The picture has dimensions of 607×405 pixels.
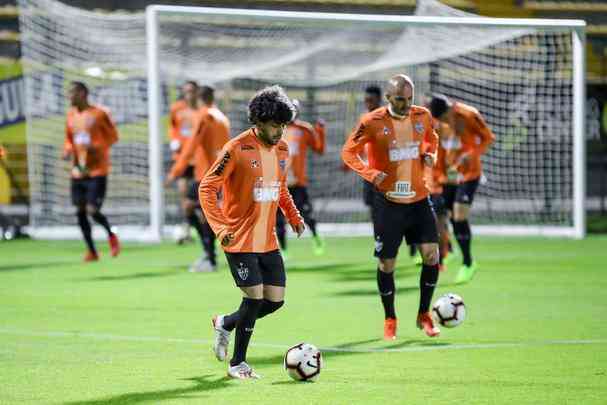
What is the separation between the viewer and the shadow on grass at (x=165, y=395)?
23.2ft

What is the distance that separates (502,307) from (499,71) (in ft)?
32.1

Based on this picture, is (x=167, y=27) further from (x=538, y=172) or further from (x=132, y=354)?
(x=132, y=354)

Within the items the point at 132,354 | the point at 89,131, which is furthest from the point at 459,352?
the point at 89,131

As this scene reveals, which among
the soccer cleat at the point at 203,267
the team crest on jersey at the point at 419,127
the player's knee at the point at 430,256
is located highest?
the team crest on jersey at the point at 419,127

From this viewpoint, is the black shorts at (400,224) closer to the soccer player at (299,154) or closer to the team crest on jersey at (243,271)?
the team crest on jersey at (243,271)

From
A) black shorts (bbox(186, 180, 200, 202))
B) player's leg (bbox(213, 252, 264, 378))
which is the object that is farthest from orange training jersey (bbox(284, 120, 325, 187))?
player's leg (bbox(213, 252, 264, 378))

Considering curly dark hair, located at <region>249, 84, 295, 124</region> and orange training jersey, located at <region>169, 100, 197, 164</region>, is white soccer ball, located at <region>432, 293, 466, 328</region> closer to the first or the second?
curly dark hair, located at <region>249, 84, 295, 124</region>

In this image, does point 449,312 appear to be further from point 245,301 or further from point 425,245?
point 245,301

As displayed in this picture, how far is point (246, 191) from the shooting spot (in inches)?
306

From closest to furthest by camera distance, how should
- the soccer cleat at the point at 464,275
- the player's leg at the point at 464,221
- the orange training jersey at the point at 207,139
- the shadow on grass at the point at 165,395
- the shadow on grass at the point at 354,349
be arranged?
the shadow on grass at the point at 165,395, the shadow on grass at the point at 354,349, the player's leg at the point at 464,221, the soccer cleat at the point at 464,275, the orange training jersey at the point at 207,139

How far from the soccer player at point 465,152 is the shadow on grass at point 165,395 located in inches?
247

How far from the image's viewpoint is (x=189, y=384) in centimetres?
765

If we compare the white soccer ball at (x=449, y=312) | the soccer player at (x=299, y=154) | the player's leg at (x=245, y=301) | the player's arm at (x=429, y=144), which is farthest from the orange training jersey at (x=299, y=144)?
the player's leg at (x=245, y=301)

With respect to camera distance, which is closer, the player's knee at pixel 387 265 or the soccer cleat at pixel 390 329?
the soccer cleat at pixel 390 329
